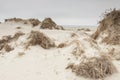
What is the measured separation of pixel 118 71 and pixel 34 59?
2.76 m

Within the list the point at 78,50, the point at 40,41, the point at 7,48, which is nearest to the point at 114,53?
the point at 78,50

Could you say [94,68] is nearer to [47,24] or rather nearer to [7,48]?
[7,48]

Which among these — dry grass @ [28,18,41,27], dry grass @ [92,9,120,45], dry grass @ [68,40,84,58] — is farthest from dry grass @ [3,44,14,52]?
dry grass @ [28,18,41,27]

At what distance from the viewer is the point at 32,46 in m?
9.69

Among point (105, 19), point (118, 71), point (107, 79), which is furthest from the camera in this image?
point (105, 19)

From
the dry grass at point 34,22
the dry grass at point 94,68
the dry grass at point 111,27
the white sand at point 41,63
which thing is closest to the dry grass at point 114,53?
the white sand at point 41,63

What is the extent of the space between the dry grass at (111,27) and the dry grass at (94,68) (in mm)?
2371

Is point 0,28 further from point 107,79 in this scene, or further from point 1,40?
point 107,79

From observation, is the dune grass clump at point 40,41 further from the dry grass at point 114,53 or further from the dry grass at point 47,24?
the dry grass at point 47,24

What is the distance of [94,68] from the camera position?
6.87 meters

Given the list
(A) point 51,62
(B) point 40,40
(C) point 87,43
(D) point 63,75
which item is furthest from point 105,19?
(D) point 63,75

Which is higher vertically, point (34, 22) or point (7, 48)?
point (34, 22)

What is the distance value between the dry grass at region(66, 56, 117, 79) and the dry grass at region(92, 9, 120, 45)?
2.37 metres

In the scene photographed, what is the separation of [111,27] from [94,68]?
3.96 metres
